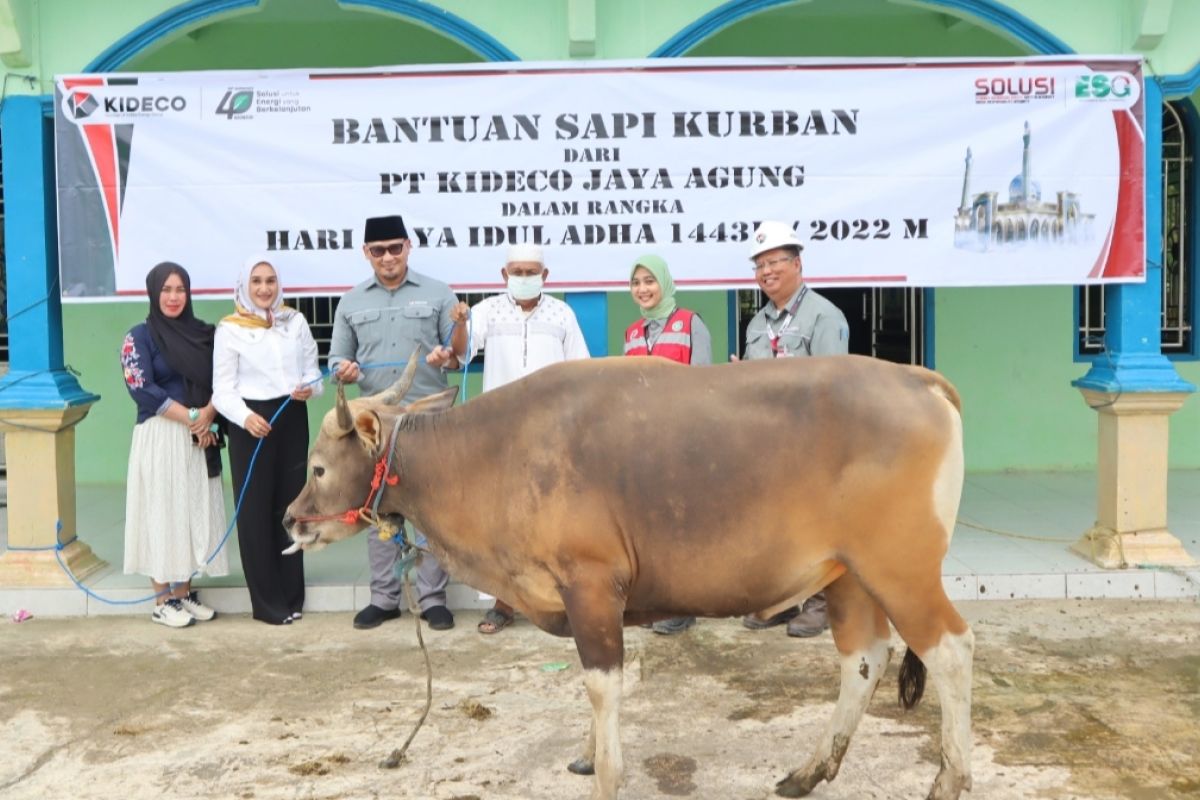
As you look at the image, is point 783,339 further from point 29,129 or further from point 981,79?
point 29,129

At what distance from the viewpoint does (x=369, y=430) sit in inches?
151

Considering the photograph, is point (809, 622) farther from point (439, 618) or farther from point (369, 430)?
point (369, 430)

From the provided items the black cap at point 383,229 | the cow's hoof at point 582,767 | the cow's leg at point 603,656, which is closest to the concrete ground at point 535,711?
the cow's hoof at point 582,767

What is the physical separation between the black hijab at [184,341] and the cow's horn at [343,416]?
8.01 feet

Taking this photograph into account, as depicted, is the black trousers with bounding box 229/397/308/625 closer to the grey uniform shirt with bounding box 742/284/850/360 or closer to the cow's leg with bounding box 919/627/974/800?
the grey uniform shirt with bounding box 742/284/850/360

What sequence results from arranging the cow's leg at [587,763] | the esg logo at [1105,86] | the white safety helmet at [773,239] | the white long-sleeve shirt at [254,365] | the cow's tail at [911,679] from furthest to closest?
the esg logo at [1105,86]
the white long-sleeve shirt at [254,365]
the white safety helmet at [773,239]
the cow's leg at [587,763]
the cow's tail at [911,679]

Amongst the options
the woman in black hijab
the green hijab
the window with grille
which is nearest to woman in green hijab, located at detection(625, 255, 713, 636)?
the green hijab

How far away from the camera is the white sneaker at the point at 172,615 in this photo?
610 cm

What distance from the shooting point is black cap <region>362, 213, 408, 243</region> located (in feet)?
19.0

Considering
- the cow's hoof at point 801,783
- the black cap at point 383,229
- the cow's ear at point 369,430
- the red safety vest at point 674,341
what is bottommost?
the cow's hoof at point 801,783

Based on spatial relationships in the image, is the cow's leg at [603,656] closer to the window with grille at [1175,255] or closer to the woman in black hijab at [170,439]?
the woman in black hijab at [170,439]

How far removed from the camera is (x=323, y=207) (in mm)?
6348

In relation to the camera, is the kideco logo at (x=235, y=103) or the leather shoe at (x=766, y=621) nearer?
the leather shoe at (x=766, y=621)

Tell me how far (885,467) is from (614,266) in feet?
9.91
